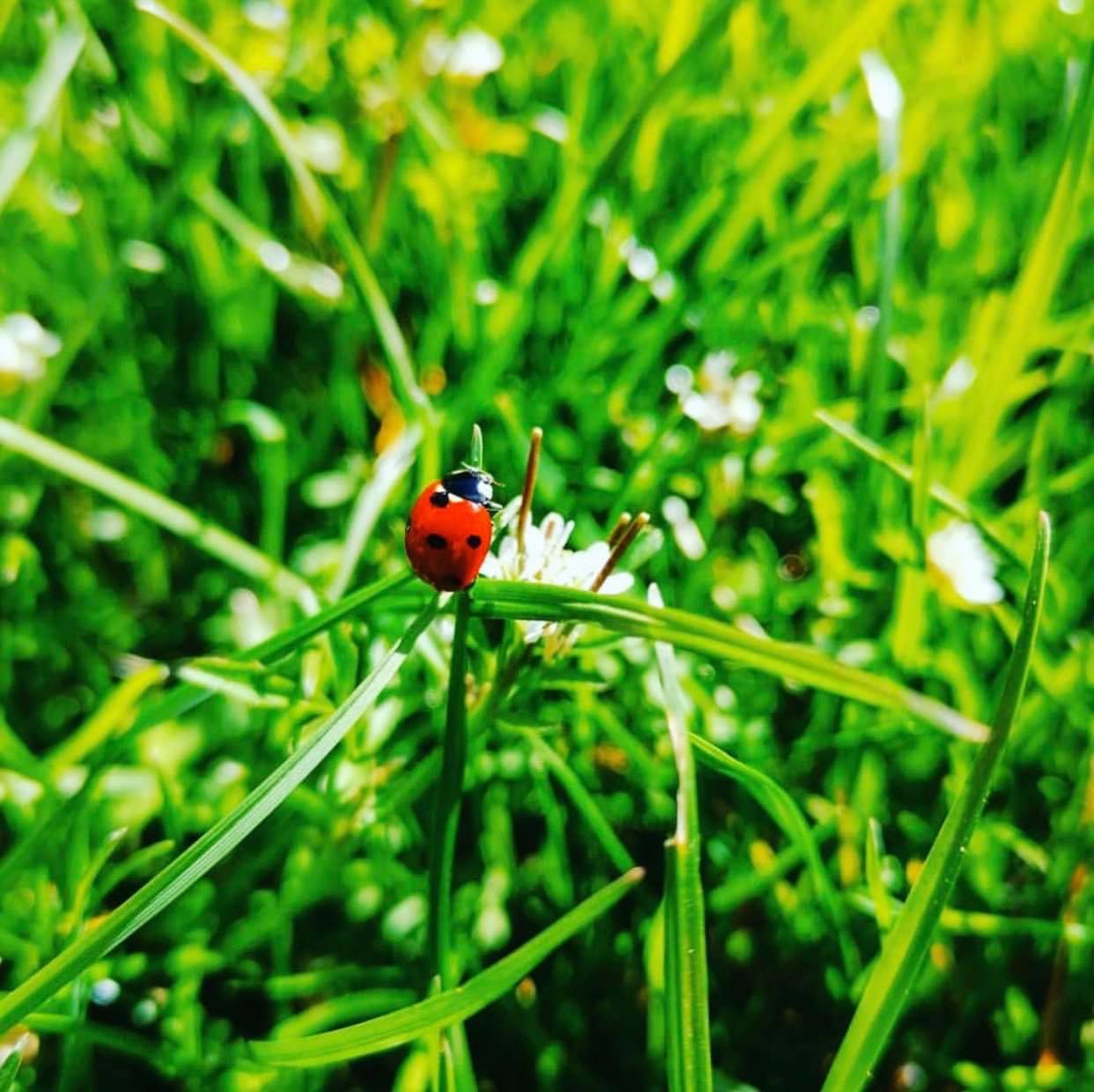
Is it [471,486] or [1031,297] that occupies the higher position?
[1031,297]

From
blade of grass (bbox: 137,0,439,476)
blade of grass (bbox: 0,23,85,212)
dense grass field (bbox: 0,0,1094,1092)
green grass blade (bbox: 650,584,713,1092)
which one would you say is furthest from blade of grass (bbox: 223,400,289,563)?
green grass blade (bbox: 650,584,713,1092)

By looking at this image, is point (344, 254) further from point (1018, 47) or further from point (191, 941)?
point (1018, 47)

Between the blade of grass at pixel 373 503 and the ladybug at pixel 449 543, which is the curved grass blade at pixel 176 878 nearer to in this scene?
the ladybug at pixel 449 543

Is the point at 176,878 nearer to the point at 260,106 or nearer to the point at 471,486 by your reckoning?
the point at 471,486

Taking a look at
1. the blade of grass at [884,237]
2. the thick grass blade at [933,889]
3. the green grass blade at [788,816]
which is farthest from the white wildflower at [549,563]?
the blade of grass at [884,237]

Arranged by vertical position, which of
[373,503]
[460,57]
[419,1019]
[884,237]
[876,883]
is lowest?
[419,1019]

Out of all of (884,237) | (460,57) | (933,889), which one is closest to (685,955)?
(933,889)
